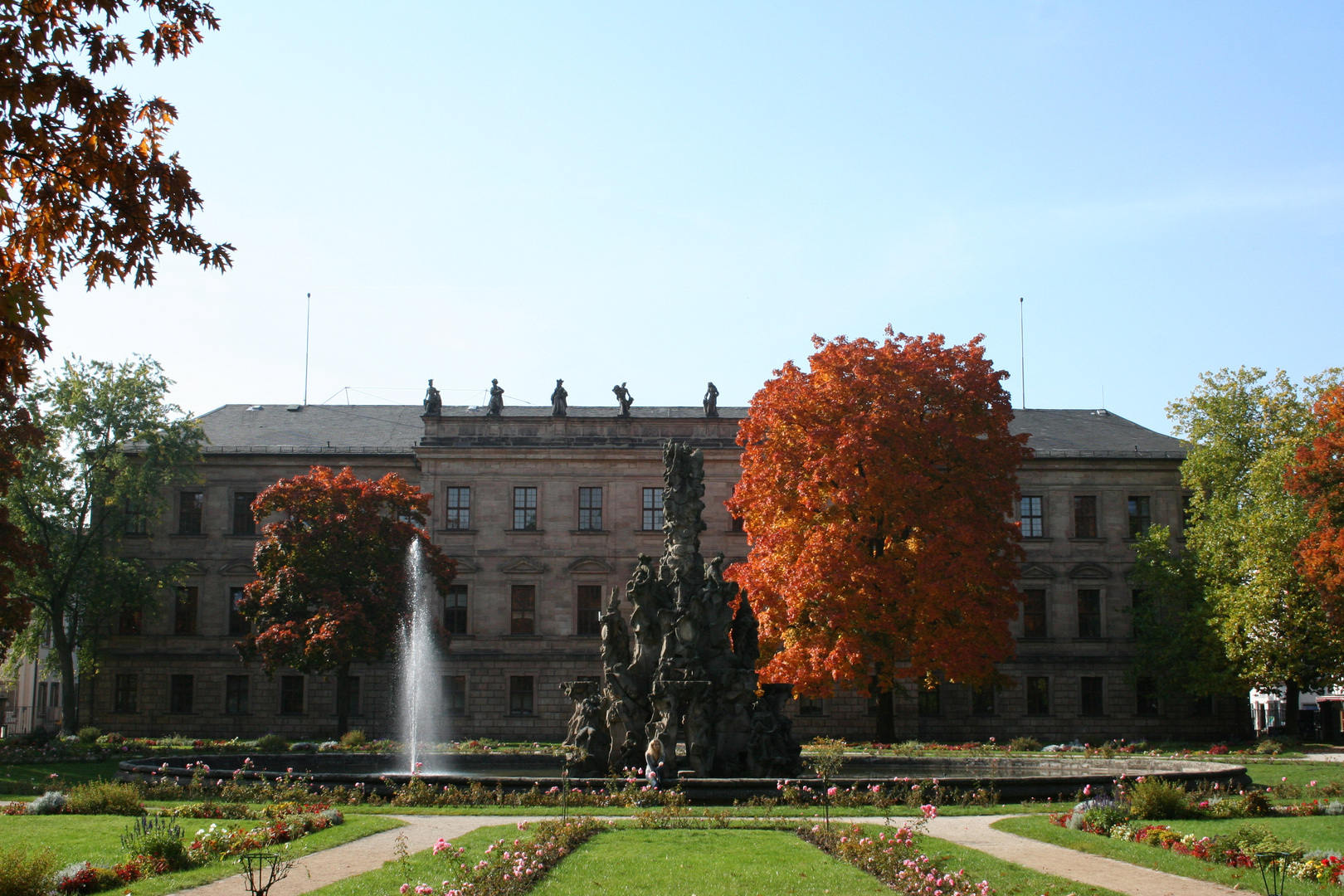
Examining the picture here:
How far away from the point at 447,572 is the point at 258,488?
1335 cm

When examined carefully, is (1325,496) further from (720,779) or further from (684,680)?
(720,779)

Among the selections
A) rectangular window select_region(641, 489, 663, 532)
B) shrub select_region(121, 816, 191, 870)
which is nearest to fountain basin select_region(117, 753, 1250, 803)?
shrub select_region(121, 816, 191, 870)

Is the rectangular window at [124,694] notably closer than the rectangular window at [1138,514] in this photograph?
Yes

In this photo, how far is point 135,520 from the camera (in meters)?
51.0

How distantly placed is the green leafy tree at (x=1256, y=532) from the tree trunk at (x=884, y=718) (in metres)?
13.4

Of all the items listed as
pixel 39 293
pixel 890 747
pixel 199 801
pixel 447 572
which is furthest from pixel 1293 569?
pixel 39 293

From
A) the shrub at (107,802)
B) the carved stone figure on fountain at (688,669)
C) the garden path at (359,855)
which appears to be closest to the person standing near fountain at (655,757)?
the carved stone figure on fountain at (688,669)

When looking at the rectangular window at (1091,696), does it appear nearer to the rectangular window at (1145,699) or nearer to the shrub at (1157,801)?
the rectangular window at (1145,699)

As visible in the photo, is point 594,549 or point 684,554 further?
point 594,549

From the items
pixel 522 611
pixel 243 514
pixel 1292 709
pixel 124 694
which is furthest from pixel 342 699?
pixel 1292 709

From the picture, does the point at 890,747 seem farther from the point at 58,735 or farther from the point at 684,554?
the point at 58,735

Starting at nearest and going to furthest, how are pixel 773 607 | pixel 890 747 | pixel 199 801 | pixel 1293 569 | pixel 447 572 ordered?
1. pixel 199 801
2. pixel 890 747
3. pixel 773 607
4. pixel 1293 569
5. pixel 447 572

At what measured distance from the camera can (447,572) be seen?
44406mm

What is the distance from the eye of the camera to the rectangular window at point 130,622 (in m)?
51.6
